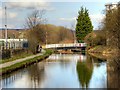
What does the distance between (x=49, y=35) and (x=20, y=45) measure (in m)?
31.5

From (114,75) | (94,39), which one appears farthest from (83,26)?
(114,75)

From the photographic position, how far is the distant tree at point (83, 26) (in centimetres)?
7204

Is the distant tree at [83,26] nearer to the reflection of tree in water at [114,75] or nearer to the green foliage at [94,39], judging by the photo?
the green foliage at [94,39]

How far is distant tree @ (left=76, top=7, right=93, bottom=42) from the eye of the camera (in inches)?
2836

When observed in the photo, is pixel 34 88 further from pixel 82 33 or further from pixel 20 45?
pixel 82 33

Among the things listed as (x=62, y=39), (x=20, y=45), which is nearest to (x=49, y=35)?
A: (x=62, y=39)

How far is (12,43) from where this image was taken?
5347 cm

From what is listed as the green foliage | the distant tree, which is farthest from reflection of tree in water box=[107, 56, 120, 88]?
the distant tree

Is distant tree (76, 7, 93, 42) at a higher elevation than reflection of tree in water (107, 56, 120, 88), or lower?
higher

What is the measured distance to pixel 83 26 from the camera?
72062mm

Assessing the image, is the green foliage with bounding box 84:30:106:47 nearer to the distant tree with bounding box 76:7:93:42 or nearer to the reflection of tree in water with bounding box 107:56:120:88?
the distant tree with bounding box 76:7:93:42

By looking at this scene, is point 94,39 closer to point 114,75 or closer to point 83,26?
point 83,26

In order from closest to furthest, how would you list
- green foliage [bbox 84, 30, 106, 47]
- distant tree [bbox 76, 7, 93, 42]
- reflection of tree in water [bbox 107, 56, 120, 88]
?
reflection of tree in water [bbox 107, 56, 120, 88] → green foliage [bbox 84, 30, 106, 47] → distant tree [bbox 76, 7, 93, 42]

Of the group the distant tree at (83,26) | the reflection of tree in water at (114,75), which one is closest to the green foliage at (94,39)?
the distant tree at (83,26)
